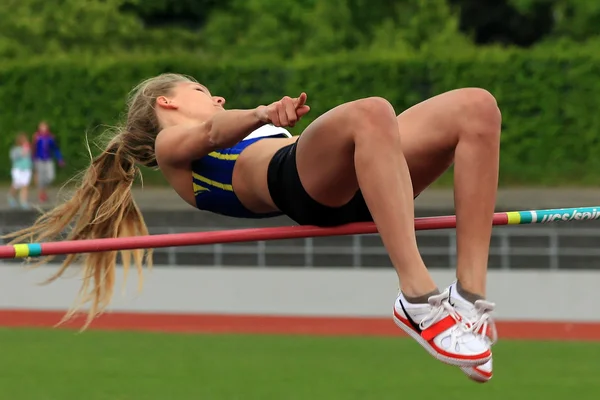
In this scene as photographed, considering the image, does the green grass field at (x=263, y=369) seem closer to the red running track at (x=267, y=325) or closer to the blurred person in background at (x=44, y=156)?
the red running track at (x=267, y=325)

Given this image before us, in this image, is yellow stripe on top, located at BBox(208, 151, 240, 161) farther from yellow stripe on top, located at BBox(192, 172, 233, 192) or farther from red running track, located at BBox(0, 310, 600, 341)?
red running track, located at BBox(0, 310, 600, 341)

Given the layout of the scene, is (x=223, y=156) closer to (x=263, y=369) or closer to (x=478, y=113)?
(x=478, y=113)

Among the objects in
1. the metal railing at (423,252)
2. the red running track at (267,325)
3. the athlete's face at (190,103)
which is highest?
the athlete's face at (190,103)

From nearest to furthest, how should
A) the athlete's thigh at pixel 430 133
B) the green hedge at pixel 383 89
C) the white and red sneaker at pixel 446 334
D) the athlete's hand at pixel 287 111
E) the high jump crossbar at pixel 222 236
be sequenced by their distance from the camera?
the athlete's hand at pixel 287 111 → the white and red sneaker at pixel 446 334 → the athlete's thigh at pixel 430 133 → the high jump crossbar at pixel 222 236 → the green hedge at pixel 383 89

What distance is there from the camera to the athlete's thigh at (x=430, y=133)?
160 inches

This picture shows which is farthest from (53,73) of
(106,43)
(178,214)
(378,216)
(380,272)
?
(378,216)

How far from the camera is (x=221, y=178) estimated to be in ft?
14.3

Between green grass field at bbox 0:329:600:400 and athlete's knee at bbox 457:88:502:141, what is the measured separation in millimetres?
4973

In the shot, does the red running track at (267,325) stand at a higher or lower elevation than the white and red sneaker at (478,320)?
lower

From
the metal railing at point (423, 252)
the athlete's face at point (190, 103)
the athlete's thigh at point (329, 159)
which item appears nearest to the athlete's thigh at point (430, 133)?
the athlete's thigh at point (329, 159)

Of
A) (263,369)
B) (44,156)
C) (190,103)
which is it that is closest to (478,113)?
(190,103)

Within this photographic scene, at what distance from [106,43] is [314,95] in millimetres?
5201

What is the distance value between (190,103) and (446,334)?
1.36 metres

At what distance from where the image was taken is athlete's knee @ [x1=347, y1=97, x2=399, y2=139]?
12.7ft
